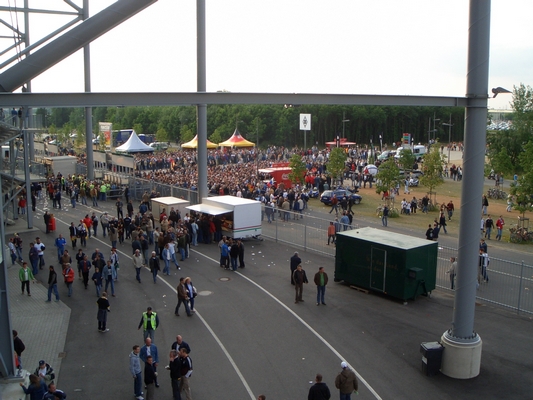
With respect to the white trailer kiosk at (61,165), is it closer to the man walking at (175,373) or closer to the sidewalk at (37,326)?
the sidewalk at (37,326)

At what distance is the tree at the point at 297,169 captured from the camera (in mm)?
41625

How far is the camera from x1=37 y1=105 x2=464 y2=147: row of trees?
93688 millimetres

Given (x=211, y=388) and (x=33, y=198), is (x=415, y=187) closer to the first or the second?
(x=33, y=198)

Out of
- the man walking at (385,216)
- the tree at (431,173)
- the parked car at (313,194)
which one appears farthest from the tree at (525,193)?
the parked car at (313,194)

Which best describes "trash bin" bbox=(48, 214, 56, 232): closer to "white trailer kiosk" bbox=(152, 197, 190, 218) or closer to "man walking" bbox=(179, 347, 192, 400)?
"white trailer kiosk" bbox=(152, 197, 190, 218)

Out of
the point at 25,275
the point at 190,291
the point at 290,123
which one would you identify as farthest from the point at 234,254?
the point at 290,123

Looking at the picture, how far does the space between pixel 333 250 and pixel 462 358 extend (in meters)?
11.4

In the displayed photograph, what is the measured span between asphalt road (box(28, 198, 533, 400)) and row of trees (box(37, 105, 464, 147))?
69.2 meters

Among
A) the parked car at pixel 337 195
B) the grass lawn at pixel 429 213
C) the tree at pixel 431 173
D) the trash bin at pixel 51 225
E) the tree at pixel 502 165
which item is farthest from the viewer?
the tree at pixel 502 165

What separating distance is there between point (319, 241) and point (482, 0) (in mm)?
14355

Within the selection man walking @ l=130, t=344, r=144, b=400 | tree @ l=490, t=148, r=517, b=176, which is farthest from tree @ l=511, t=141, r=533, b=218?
man walking @ l=130, t=344, r=144, b=400

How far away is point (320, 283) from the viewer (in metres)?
17.4

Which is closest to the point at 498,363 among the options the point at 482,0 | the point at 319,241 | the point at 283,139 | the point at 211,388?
the point at 211,388

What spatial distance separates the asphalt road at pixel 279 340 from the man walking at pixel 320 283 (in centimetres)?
31
